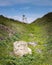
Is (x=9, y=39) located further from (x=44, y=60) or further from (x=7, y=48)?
(x=44, y=60)

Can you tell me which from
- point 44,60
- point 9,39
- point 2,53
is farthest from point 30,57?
point 9,39

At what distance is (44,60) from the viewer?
3031cm

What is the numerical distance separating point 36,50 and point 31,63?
27.7 ft

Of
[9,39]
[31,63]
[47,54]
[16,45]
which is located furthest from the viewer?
[9,39]

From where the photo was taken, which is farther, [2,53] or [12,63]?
[2,53]

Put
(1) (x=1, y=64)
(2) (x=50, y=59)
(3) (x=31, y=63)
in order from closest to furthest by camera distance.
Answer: (1) (x=1, y=64)
(3) (x=31, y=63)
(2) (x=50, y=59)

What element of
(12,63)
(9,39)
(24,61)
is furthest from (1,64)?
(9,39)

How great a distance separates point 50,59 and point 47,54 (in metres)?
3.00

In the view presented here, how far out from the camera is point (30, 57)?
102 feet

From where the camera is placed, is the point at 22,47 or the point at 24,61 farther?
the point at 22,47

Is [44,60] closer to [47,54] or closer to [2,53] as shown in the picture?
[47,54]

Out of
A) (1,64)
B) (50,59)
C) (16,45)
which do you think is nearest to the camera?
(1,64)

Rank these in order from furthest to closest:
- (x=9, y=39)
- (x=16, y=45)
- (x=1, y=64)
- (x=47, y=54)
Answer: (x=9, y=39) → (x=16, y=45) → (x=47, y=54) → (x=1, y=64)

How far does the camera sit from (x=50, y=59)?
30656 mm
